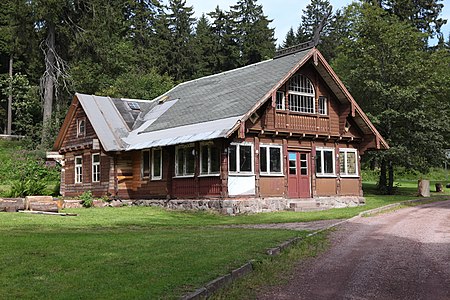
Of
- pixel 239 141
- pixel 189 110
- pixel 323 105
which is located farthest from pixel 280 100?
pixel 189 110

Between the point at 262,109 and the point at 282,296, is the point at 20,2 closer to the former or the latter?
the point at 262,109

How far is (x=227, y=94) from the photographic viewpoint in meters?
23.8

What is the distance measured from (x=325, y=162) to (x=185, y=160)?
23.2 ft

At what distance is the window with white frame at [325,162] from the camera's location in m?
24.0

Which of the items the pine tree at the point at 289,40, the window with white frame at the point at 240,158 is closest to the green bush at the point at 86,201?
the window with white frame at the point at 240,158

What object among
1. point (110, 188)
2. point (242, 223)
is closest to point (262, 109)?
point (242, 223)

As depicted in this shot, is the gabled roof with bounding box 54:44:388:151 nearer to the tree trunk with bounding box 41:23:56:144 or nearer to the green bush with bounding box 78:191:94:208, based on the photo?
the green bush with bounding box 78:191:94:208

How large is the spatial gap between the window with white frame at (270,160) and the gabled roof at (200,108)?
242cm

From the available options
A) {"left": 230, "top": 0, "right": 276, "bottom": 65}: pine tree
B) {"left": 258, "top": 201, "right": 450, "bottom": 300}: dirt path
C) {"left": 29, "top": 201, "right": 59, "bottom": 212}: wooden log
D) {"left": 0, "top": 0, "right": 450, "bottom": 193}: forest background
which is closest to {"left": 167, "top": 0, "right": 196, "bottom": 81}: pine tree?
{"left": 0, "top": 0, "right": 450, "bottom": 193}: forest background

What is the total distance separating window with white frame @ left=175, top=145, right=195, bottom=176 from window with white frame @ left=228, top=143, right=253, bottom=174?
2.06 m

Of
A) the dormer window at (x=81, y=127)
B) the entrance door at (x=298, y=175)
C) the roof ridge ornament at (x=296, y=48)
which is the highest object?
the roof ridge ornament at (x=296, y=48)

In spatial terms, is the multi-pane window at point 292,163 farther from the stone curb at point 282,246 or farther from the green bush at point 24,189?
the green bush at point 24,189

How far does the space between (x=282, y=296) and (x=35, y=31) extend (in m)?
39.6

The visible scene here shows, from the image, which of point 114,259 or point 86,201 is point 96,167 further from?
point 114,259
